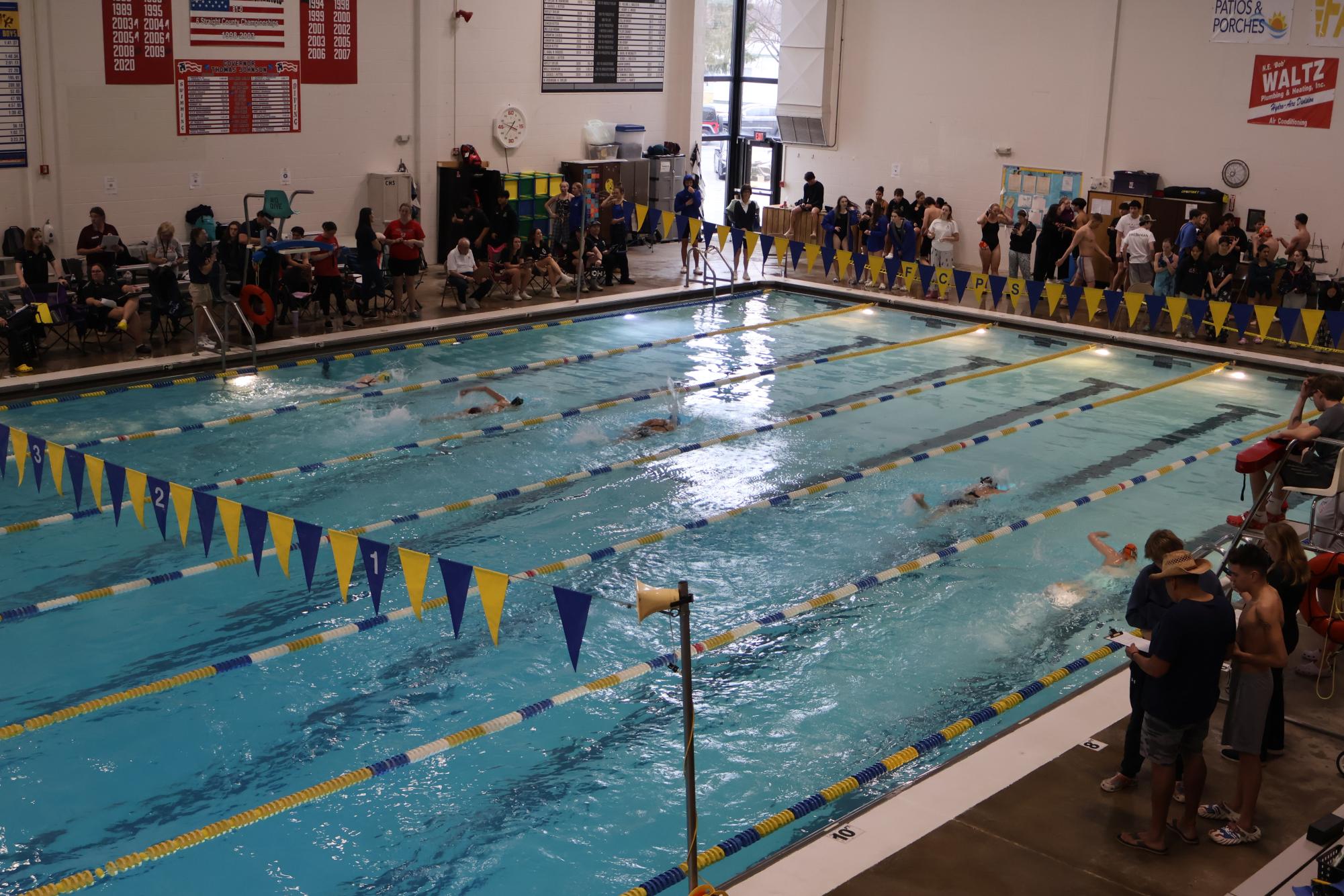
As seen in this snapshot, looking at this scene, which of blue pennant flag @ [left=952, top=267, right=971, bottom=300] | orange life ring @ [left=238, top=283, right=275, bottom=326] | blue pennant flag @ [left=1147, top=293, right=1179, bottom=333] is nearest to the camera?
orange life ring @ [left=238, top=283, right=275, bottom=326]

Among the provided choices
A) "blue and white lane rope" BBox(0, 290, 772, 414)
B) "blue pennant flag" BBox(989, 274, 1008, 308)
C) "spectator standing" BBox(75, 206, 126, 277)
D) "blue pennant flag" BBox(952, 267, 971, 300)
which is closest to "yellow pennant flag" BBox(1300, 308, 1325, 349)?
"blue pennant flag" BBox(989, 274, 1008, 308)

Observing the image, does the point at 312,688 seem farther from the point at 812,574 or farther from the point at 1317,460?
the point at 1317,460

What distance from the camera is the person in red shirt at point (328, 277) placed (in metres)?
14.3

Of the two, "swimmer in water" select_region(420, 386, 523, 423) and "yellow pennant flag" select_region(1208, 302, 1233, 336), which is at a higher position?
"yellow pennant flag" select_region(1208, 302, 1233, 336)

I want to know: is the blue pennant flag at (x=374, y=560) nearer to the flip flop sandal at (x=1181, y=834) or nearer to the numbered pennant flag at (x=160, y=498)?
the numbered pennant flag at (x=160, y=498)

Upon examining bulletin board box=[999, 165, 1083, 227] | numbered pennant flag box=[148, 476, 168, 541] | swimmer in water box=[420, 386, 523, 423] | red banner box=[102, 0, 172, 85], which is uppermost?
red banner box=[102, 0, 172, 85]

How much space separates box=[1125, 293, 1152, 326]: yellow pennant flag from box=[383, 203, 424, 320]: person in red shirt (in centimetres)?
836

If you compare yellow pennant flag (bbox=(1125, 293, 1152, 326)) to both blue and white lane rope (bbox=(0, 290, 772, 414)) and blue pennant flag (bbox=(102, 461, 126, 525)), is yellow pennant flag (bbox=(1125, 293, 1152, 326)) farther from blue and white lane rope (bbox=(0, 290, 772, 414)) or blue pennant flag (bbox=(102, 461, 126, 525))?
blue pennant flag (bbox=(102, 461, 126, 525))

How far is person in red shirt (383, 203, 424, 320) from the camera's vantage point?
49.2ft

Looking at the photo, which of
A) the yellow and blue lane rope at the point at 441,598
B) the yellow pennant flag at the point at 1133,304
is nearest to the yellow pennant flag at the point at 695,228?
the yellow pennant flag at the point at 1133,304

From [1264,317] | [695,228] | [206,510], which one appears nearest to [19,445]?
[206,510]

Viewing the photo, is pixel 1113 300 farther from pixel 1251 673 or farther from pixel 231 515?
pixel 231 515

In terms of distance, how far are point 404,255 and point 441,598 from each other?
7.83m

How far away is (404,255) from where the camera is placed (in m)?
15.1
